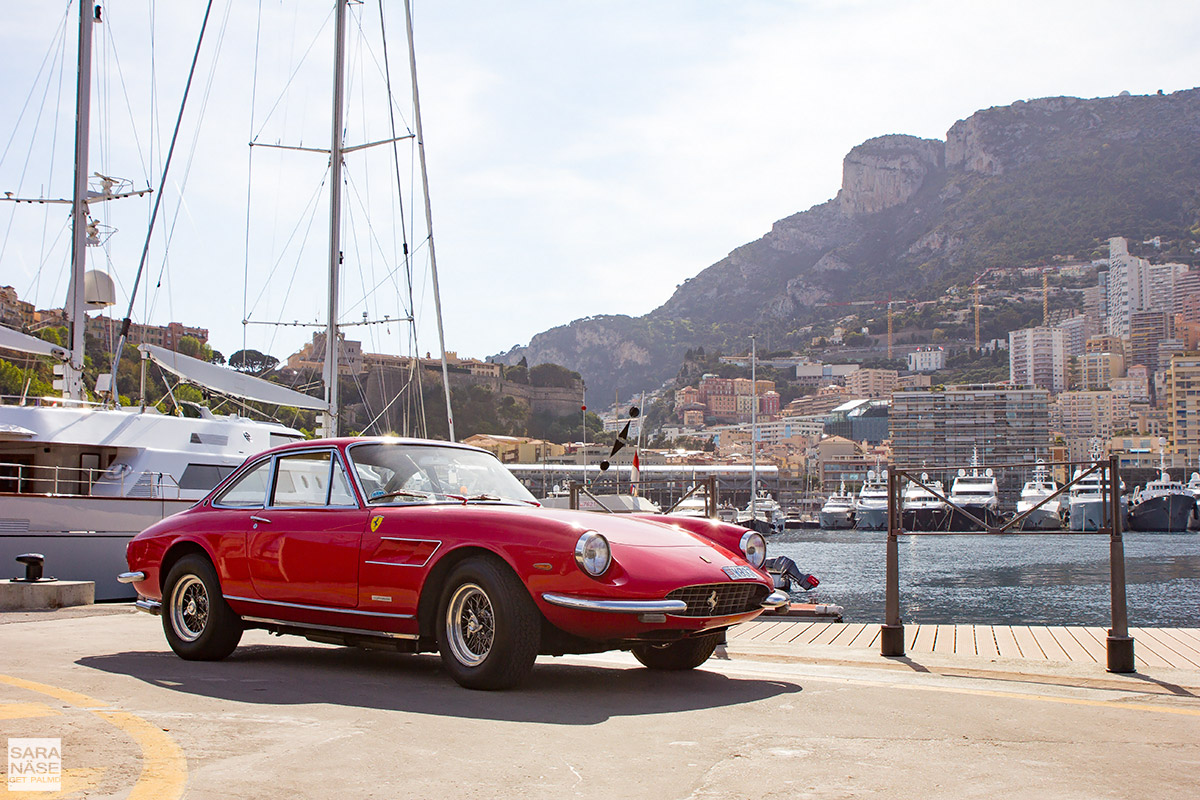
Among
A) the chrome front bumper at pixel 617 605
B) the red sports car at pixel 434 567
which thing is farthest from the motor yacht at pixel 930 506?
the chrome front bumper at pixel 617 605

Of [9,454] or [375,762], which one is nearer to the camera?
[375,762]

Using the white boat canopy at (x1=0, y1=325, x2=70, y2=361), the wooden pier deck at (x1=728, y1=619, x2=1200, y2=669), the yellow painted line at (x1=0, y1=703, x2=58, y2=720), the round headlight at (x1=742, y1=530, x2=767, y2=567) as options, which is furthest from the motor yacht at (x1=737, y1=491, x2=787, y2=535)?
the yellow painted line at (x1=0, y1=703, x2=58, y2=720)

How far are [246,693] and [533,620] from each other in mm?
1431

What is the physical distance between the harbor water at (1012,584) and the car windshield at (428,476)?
8.49 meters

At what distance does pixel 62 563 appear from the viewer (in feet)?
53.3

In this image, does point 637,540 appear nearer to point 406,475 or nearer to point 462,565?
point 462,565

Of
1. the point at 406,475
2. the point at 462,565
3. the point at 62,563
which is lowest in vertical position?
the point at 62,563

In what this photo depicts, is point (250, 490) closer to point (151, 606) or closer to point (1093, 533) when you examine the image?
point (151, 606)

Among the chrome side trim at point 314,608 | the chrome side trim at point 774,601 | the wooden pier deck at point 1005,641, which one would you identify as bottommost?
the wooden pier deck at point 1005,641

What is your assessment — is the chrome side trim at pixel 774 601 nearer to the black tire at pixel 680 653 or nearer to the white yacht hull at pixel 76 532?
the black tire at pixel 680 653

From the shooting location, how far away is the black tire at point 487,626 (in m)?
4.85

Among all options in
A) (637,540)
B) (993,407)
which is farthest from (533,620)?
(993,407)

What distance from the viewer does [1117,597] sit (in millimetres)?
6621

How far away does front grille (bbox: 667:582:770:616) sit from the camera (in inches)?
198
